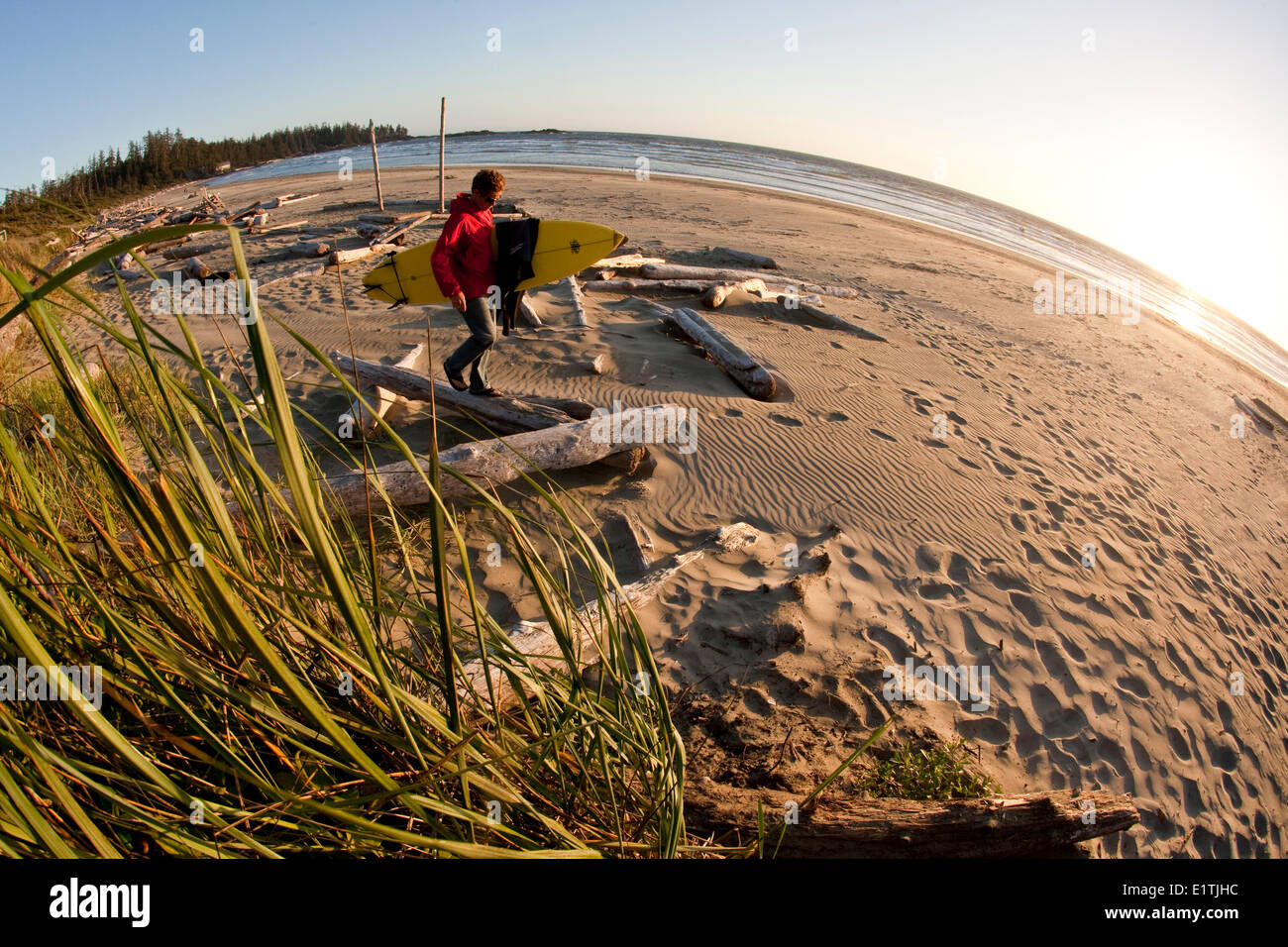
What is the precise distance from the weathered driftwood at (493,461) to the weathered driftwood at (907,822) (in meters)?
2.05

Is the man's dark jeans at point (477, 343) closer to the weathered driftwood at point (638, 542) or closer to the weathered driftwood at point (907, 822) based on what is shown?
the weathered driftwood at point (638, 542)

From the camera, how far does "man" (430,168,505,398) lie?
5.14 meters

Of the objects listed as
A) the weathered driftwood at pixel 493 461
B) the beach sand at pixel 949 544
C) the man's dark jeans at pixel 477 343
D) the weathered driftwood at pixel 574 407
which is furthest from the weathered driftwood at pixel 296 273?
the weathered driftwood at pixel 493 461

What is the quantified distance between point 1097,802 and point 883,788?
0.73 metres

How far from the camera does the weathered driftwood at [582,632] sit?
2.00 meters

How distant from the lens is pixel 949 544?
14.1 ft

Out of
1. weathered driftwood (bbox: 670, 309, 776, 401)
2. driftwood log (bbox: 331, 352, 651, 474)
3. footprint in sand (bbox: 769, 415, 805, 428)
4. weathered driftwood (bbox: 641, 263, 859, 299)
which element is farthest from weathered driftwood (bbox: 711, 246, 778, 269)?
driftwood log (bbox: 331, 352, 651, 474)

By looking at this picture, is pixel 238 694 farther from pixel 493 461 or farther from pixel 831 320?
pixel 831 320

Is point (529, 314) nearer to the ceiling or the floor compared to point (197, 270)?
Answer: nearer to the floor

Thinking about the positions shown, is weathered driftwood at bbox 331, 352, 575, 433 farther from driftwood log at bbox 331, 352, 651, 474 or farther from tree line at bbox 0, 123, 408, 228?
tree line at bbox 0, 123, 408, 228

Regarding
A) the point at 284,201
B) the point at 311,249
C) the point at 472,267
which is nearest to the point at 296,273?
the point at 311,249

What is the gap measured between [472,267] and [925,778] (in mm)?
4887

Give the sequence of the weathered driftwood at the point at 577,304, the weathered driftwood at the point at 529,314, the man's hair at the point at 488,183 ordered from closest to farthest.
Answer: the man's hair at the point at 488,183 → the weathered driftwood at the point at 529,314 → the weathered driftwood at the point at 577,304
